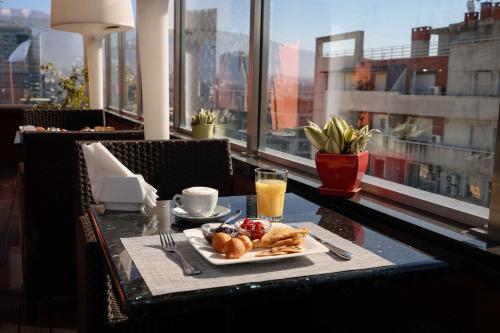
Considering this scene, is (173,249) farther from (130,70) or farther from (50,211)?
(130,70)

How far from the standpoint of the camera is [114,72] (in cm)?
681

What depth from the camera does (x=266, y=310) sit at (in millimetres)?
1705

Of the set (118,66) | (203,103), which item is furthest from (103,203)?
(118,66)

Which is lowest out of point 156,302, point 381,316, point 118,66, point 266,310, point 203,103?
point 266,310

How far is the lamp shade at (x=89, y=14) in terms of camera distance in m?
3.14

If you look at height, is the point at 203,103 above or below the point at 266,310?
above

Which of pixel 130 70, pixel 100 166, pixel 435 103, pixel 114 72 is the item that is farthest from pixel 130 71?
pixel 435 103

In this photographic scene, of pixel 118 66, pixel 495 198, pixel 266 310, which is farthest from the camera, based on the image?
pixel 118 66

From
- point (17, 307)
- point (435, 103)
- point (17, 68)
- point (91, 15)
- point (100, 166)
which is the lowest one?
point (17, 307)

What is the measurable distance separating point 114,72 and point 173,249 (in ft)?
20.5

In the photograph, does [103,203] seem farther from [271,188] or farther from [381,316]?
[381,316]

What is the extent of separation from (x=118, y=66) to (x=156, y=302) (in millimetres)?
6017

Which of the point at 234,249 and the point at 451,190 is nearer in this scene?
the point at 234,249

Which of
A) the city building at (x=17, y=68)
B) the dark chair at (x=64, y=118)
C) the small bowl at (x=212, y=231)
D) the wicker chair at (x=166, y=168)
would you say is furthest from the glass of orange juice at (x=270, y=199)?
the city building at (x=17, y=68)
